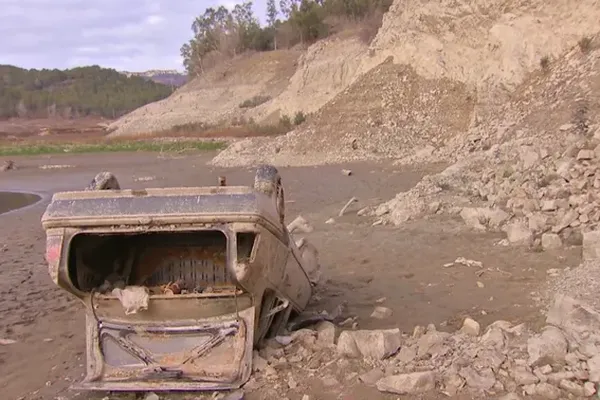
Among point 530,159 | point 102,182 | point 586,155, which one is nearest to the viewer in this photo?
point 102,182

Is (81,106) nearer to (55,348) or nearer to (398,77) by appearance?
(398,77)

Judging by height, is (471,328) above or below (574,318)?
below

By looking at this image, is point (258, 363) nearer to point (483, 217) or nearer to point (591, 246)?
point (591, 246)

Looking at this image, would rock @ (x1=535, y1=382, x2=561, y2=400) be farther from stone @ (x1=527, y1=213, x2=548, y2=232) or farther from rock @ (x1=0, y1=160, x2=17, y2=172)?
rock @ (x1=0, y1=160, x2=17, y2=172)

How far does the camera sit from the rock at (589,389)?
404cm

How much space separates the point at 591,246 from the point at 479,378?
3.21 m

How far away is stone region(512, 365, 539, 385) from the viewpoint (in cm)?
419

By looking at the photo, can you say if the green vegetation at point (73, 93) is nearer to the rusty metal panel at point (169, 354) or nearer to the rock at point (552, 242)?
the rock at point (552, 242)

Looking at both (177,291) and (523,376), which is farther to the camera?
(177,291)

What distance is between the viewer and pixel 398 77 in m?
23.3

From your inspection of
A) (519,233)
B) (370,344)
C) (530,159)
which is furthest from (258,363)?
(530,159)

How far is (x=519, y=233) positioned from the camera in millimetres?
8289

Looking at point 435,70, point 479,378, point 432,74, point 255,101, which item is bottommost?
point 479,378

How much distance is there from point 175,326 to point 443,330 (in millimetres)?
2210
